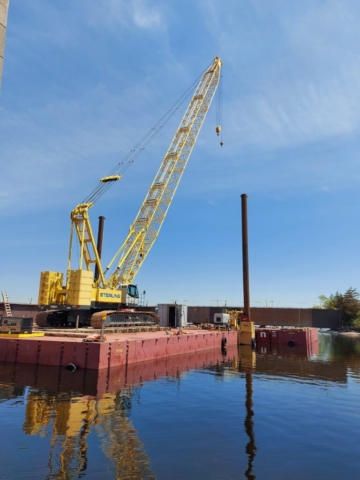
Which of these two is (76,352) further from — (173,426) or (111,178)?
(111,178)

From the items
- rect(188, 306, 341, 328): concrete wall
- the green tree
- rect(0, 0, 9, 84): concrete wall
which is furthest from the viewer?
the green tree

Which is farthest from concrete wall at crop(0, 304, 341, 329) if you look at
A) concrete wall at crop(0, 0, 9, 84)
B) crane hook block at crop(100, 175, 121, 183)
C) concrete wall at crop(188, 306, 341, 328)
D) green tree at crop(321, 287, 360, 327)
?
concrete wall at crop(0, 0, 9, 84)

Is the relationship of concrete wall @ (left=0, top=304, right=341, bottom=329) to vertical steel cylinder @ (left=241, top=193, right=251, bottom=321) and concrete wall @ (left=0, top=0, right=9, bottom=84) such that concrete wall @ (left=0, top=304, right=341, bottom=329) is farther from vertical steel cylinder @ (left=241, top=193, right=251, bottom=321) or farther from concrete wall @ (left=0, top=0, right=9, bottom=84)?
concrete wall @ (left=0, top=0, right=9, bottom=84)

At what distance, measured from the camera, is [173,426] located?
1286cm

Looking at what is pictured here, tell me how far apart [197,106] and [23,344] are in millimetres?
43024

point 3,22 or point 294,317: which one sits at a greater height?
point 3,22

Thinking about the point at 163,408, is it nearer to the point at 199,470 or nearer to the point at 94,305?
the point at 199,470

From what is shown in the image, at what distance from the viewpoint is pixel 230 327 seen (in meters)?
48.2

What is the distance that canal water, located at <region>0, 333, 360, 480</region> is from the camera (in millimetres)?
9500

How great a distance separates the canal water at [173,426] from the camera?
9500 millimetres

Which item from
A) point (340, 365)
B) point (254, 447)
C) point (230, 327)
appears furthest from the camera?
point (230, 327)

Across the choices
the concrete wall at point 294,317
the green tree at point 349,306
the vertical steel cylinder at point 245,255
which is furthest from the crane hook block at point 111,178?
the green tree at point 349,306

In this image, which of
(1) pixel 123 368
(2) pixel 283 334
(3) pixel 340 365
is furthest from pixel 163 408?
(2) pixel 283 334

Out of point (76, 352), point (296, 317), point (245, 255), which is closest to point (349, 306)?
point (296, 317)
